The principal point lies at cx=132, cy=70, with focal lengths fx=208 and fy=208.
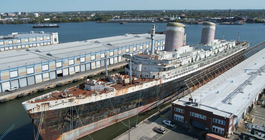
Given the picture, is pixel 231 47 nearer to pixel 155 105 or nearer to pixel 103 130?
pixel 155 105

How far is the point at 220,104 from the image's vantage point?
2239 centimetres

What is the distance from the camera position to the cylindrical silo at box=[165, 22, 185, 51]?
106 feet

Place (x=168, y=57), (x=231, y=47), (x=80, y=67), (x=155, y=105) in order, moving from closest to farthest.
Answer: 1. (x=155, y=105)
2. (x=168, y=57)
3. (x=80, y=67)
4. (x=231, y=47)

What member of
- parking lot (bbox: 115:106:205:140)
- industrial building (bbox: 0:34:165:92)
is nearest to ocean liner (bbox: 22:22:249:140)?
parking lot (bbox: 115:106:205:140)

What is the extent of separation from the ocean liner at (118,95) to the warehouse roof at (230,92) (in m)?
3.86

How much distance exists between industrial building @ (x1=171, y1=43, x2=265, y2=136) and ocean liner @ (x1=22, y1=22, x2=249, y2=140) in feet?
12.6

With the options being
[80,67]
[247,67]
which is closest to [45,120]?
[80,67]

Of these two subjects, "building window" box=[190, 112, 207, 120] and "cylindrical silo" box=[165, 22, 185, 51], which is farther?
"cylindrical silo" box=[165, 22, 185, 51]

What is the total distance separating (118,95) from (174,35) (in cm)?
1560

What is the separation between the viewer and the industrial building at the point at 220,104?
20109 millimetres

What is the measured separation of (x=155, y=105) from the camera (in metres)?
27.7

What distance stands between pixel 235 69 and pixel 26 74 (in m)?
35.5

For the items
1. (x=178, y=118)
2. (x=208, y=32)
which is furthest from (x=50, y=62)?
(x=208, y=32)

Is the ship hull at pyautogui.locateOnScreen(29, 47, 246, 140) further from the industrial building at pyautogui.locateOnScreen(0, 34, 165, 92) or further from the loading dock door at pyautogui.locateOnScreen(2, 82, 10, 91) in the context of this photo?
the loading dock door at pyautogui.locateOnScreen(2, 82, 10, 91)
